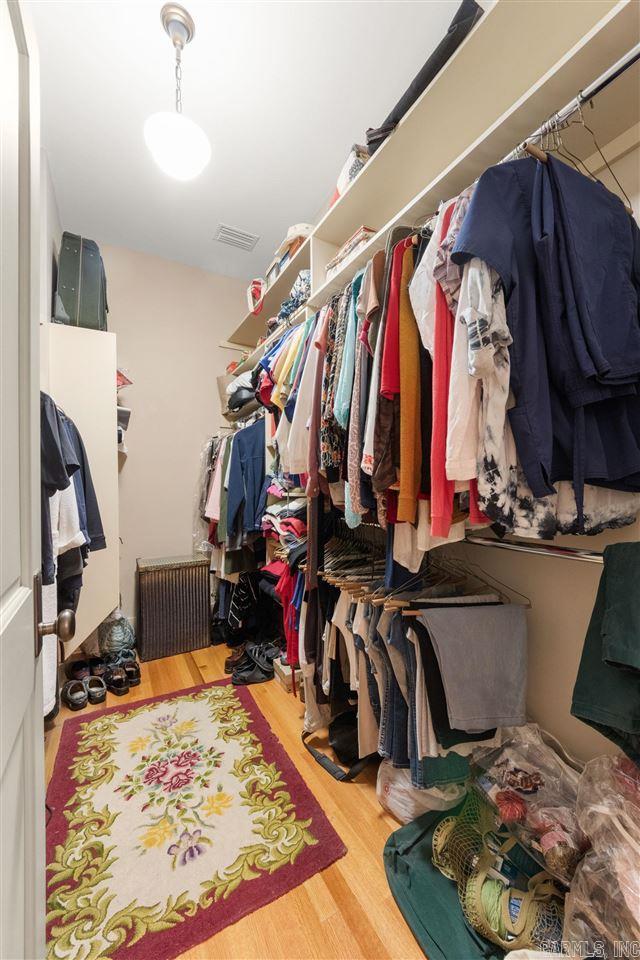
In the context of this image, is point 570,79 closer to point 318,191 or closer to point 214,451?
point 318,191

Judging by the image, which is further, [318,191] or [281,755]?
[318,191]

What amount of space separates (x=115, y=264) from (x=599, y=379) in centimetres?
327

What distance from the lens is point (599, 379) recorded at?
28.9 inches

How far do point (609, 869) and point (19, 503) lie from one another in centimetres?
130

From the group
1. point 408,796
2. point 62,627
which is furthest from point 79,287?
point 408,796

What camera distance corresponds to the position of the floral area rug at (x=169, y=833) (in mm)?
1012

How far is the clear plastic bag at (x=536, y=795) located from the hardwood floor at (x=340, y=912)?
0.41 metres

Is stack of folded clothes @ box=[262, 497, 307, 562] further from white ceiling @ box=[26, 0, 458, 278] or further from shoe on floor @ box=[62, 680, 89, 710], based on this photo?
white ceiling @ box=[26, 0, 458, 278]

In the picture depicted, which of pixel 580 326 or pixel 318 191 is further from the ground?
pixel 318 191

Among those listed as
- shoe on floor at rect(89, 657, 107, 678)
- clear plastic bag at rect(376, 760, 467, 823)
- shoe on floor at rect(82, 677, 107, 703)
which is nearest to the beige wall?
shoe on floor at rect(89, 657, 107, 678)

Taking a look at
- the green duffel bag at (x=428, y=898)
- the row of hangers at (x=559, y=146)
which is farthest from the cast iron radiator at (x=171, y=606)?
the row of hangers at (x=559, y=146)

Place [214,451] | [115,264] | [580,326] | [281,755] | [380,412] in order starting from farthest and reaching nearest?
[214,451], [115,264], [281,755], [380,412], [580,326]

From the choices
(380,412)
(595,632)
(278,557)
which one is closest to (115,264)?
(278,557)

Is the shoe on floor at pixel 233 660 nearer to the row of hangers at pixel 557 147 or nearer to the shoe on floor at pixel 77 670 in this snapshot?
the shoe on floor at pixel 77 670
